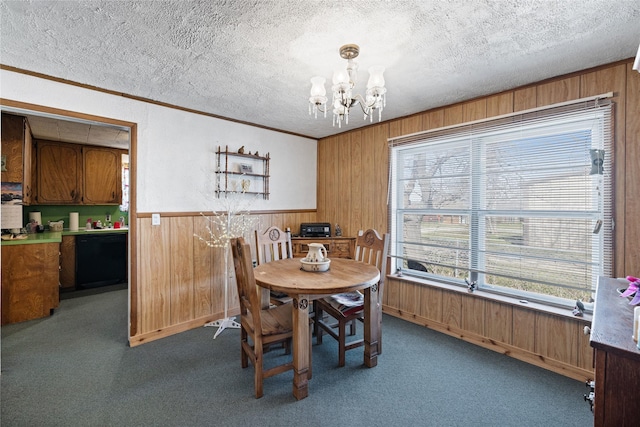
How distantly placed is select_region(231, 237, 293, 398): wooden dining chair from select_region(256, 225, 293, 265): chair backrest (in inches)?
25.4

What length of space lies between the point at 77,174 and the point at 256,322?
4.63 meters

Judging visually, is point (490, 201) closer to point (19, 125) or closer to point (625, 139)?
point (625, 139)

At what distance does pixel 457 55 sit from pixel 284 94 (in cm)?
148

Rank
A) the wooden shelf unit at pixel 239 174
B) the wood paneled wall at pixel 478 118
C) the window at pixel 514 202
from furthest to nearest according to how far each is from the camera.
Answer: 1. the wooden shelf unit at pixel 239 174
2. the window at pixel 514 202
3. the wood paneled wall at pixel 478 118

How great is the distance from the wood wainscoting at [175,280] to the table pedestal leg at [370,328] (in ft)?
5.96

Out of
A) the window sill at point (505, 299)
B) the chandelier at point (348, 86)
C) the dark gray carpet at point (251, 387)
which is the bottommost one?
the dark gray carpet at point (251, 387)

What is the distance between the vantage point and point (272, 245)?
3.04 metres

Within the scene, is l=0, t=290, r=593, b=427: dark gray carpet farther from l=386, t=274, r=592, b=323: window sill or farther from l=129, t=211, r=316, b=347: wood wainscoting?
l=386, t=274, r=592, b=323: window sill

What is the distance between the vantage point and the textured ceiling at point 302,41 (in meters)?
1.53

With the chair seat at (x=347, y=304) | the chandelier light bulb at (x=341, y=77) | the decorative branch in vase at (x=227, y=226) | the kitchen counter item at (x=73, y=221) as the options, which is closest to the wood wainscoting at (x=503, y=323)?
the chair seat at (x=347, y=304)

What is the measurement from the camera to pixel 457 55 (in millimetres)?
2008

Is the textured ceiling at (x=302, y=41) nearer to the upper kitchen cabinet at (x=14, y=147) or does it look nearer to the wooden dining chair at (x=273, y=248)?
the wooden dining chair at (x=273, y=248)

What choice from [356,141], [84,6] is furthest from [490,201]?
[84,6]

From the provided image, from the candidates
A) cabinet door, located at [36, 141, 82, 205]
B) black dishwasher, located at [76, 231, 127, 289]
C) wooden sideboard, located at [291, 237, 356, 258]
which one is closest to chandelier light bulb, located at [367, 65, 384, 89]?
wooden sideboard, located at [291, 237, 356, 258]
